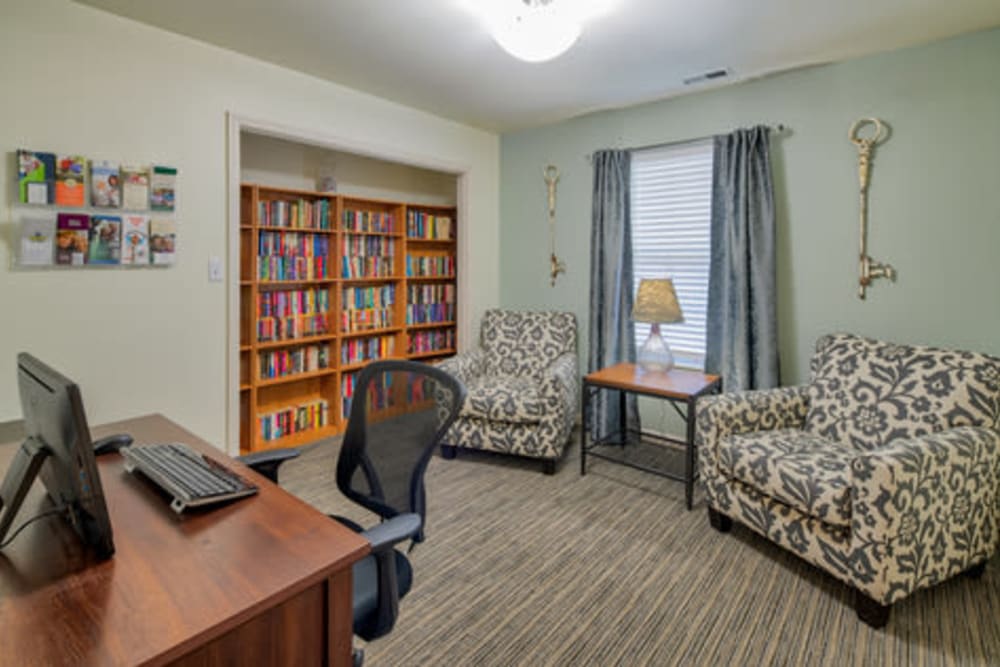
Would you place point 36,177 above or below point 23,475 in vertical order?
above

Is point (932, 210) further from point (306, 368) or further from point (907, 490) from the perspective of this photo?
point (306, 368)

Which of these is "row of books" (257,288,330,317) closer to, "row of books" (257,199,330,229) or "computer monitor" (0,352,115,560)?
"row of books" (257,199,330,229)

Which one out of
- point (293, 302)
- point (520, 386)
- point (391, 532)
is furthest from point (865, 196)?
point (293, 302)

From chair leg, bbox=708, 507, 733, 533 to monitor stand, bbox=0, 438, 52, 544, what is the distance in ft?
8.15

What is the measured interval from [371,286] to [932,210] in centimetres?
357

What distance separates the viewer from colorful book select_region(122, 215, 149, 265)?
249 centimetres

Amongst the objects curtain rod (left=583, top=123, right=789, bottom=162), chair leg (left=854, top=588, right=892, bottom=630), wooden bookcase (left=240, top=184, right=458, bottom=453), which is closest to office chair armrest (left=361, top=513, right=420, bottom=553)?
chair leg (left=854, top=588, right=892, bottom=630)

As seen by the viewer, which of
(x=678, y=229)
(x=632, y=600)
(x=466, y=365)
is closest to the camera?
(x=632, y=600)

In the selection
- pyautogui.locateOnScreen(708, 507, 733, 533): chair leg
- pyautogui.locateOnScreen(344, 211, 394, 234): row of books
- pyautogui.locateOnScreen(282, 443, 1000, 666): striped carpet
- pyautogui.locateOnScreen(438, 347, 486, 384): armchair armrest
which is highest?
pyautogui.locateOnScreen(344, 211, 394, 234): row of books

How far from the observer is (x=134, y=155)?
98.8 inches

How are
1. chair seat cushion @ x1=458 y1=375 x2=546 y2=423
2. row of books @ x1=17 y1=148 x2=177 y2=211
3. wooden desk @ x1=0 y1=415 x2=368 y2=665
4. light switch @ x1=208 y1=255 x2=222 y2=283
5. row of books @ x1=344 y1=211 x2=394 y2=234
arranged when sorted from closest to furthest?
wooden desk @ x1=0 y1=415 x2=368 y2=665, row of books @ x1=17 y1=148 x2=177 y2=211, light switch @ x1=208 y1=255 x2=222 y2=283, chair seat cushion @ x1=458 y1=375 x2=546 y2=423, row of books @ x1=344 y1=211 x2=394 y2=234

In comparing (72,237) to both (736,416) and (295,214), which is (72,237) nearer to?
(295,214)

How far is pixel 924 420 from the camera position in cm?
219

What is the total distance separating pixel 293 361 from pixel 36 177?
180 centimetres
